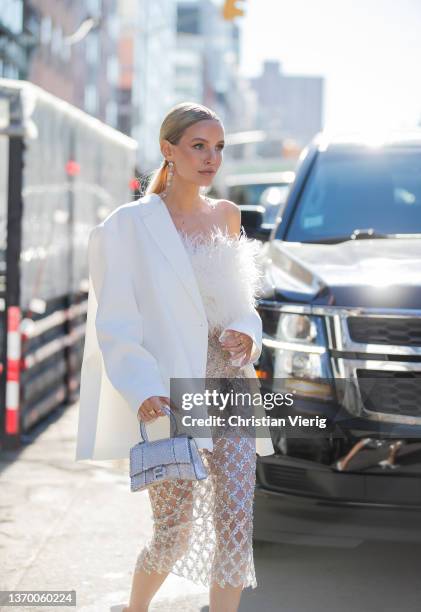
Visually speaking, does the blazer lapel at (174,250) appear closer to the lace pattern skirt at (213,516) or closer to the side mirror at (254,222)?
the lace pattern skirt at (213,516)

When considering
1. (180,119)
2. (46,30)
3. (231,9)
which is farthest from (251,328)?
(46,30)

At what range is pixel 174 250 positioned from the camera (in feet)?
12.1

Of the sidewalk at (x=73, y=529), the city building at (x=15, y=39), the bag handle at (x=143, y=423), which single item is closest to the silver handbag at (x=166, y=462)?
the bag handle at (x=143, y=423)

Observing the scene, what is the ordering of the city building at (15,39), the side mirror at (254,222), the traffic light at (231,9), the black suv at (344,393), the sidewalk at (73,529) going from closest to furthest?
1. the black suv at (344,393)
2. the sidewalk at (73,529)
3. the side mirror at (254,222)
4. the traffic light at (231,9)
5. the city building at (15,39)

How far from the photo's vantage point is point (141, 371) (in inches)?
141

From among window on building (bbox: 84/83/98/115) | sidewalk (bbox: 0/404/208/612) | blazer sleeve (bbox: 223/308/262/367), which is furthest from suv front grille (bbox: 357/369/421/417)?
window on building (bbox: 84/83/98/115)

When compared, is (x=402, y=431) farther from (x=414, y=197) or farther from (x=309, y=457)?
(x=414, y=197)

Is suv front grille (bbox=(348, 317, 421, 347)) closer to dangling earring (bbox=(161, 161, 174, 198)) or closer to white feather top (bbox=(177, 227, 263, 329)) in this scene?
white feather top (bbox=(177, 227, 263, 329))

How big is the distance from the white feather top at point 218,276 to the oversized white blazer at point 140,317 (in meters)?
0.07

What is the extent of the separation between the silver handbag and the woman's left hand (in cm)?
38

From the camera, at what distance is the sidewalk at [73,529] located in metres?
4.86

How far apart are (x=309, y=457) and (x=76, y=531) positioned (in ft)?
5.61

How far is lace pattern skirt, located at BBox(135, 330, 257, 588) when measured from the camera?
375 cm

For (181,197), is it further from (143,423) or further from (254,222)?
(254,222)
